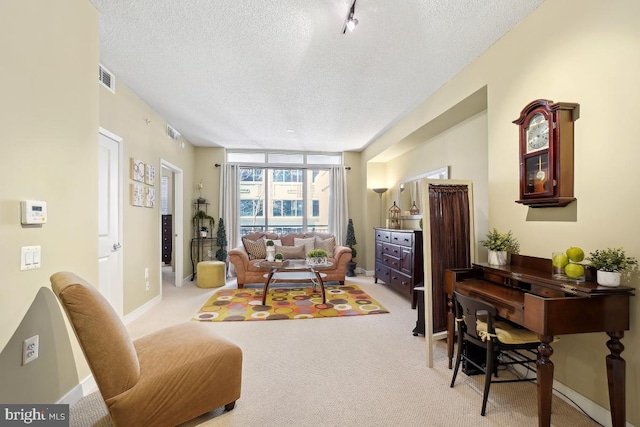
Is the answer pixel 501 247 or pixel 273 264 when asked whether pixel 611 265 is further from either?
pixel 273 264

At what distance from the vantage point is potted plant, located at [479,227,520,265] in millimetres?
2334

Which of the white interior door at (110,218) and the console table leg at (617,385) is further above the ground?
the white interior door at (110,218)

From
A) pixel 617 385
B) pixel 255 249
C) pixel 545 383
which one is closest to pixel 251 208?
pixel 255 249

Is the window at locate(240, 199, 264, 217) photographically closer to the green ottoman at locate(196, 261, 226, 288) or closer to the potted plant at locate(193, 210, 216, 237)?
the potted plant at locate(193, 210, 216, 237)

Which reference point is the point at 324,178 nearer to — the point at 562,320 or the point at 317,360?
the point at 317,360

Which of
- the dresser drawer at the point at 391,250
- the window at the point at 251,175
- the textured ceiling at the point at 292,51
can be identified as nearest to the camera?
the textured ceiling at the point at 292,51

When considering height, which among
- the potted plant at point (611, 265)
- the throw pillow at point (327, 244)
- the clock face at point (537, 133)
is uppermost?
the clock face at point (537, 133)

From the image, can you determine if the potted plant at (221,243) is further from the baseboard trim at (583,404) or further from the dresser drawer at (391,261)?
the baseboard trim at (583,404)

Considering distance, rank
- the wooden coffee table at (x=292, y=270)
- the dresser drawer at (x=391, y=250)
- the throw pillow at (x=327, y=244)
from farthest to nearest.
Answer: the throw pillow at (x=327, y=244)
the dresser drawer at (x=391, y=250)
the wooden coffee table at (x=292, y=270)

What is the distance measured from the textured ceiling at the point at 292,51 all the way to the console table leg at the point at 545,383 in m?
2.26

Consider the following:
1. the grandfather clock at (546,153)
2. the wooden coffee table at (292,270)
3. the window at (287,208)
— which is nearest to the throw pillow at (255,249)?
the wooden coffee table at (292,270)

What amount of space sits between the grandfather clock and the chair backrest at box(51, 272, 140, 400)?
8.84 feet

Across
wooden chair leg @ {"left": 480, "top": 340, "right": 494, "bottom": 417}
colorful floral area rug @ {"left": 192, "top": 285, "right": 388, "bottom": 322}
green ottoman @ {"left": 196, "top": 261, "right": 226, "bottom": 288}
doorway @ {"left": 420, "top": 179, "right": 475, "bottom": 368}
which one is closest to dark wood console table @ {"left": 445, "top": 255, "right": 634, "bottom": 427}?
wooden chair leg @ {"left": 480, "top": 340, "right": 494, "bottom": 417}

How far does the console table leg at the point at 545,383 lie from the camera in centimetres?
156
